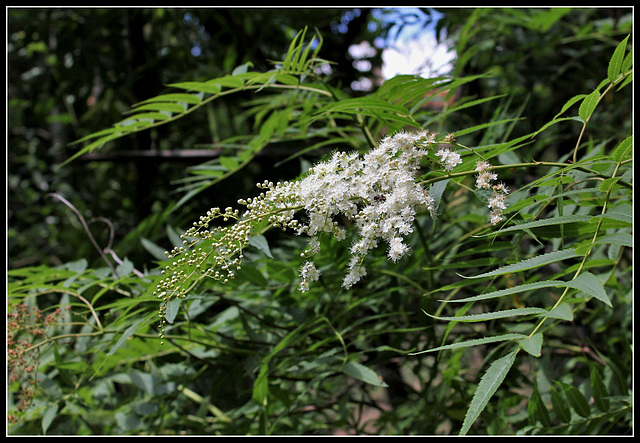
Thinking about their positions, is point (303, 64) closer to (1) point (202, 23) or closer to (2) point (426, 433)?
(2) point (426, 433)

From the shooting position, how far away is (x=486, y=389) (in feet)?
1.79

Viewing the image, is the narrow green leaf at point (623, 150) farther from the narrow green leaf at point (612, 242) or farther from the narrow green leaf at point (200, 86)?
the narrow green leaf at point (200, 86)

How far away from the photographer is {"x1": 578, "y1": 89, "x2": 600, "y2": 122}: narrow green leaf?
69 cm

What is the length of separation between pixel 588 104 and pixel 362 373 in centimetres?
56

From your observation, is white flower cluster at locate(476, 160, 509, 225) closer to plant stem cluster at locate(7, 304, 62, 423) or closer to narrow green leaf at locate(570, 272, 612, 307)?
narrow green leaf at locate(570, 272, 612, 307)

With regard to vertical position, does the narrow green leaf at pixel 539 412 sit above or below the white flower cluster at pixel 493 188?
below

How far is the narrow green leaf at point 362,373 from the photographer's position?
2.84 feet

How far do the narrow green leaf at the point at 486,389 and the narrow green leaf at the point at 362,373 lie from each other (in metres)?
0.31

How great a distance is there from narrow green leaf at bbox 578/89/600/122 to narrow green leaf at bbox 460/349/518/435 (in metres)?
0.37

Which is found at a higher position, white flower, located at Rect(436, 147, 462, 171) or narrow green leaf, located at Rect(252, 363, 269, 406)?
white flower, located at Rect(436, 147, 462, 171)

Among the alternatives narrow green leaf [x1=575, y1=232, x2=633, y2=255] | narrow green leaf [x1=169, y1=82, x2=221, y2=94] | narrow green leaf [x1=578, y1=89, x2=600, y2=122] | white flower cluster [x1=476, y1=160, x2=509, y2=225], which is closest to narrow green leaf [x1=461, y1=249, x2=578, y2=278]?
narrow green leaf [x1=575, y1=232, x2=633, y2=255]

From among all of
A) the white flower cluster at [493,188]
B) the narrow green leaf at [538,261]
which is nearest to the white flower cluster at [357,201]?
the white flower cluster at [493,188]

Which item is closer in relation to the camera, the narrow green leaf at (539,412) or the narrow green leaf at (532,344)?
the narrow green leaf at (532,344)
